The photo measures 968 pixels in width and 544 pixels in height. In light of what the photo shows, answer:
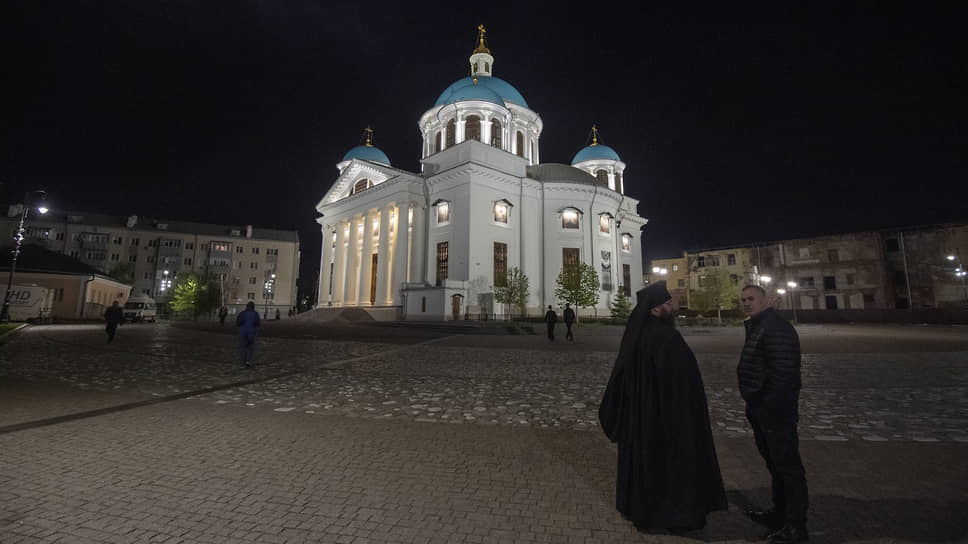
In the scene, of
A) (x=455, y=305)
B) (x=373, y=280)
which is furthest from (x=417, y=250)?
(x=455, y=305)

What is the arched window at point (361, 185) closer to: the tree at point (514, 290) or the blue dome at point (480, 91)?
the blue dome at point (480, 91)

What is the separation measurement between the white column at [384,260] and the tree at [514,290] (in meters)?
10.8

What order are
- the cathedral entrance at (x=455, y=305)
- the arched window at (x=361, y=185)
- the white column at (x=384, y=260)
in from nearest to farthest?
the cathedral entrance at (x=455, y=305)
the white column at (x=384, y=260)
the arched window at (x=361, y=185)

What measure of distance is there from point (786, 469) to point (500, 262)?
35.4 meters

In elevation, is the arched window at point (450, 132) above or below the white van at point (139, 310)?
above

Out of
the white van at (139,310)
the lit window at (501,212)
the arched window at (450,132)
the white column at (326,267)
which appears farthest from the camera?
the white column at (326,267)

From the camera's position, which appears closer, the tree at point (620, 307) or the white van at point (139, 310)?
the tree at point (620, 307)

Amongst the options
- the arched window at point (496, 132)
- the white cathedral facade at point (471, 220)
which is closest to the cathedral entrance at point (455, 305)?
the white cathedral facade at point (471, 220)

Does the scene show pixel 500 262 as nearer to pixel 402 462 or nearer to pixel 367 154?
pixel 367 154

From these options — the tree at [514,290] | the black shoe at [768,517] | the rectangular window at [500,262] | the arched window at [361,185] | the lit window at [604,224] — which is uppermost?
the arched window at [361,185]

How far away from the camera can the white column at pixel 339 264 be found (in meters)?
47.1

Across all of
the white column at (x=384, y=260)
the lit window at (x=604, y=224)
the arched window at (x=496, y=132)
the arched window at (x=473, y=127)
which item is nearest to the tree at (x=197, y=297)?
the white column at (x=384, y=260)

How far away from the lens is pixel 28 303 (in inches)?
1361

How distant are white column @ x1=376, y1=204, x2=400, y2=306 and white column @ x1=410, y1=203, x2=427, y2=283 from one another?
187 centimetres
